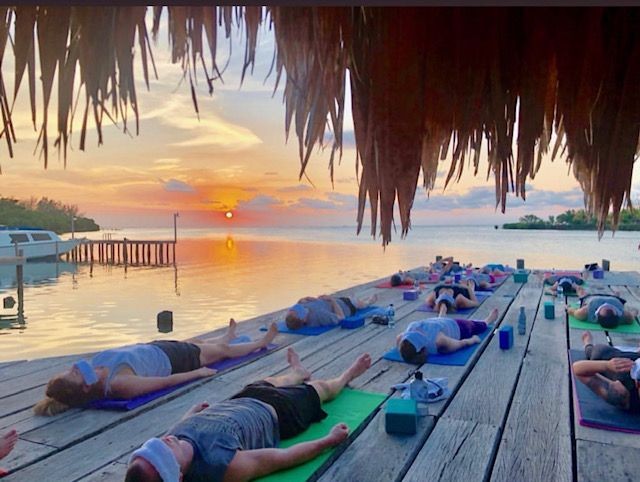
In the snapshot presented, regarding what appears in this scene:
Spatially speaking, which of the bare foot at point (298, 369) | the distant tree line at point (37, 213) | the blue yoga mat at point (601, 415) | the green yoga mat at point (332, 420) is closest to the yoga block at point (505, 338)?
the blue yoga mat at point (601, 415)

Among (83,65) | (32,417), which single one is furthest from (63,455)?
(83,65)

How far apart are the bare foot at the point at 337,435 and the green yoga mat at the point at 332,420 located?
4 centimetres

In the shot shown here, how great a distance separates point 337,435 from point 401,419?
1.00 ft

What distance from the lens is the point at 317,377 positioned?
3.13 meters

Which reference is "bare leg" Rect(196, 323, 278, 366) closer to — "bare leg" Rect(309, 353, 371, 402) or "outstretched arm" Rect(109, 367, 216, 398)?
"outstretched arm" Rect(109, 367, 216, 398)

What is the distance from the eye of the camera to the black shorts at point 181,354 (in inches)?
123

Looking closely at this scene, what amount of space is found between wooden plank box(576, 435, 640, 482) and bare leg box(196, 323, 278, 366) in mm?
2287

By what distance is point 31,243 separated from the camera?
24.2 meters

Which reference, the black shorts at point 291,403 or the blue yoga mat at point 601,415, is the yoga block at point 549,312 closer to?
the blue yoga mat at point 601,415

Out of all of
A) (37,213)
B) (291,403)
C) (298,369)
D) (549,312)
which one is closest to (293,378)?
(298,369)

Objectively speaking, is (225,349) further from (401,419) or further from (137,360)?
(401,419)

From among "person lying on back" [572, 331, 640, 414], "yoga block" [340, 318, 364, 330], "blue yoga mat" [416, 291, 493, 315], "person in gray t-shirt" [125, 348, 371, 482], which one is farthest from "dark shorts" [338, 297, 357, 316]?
"person in gray t-shirt" [125, 348, 371, 482]

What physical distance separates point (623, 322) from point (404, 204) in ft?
14.3

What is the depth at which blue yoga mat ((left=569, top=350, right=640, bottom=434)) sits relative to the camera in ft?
7.36
